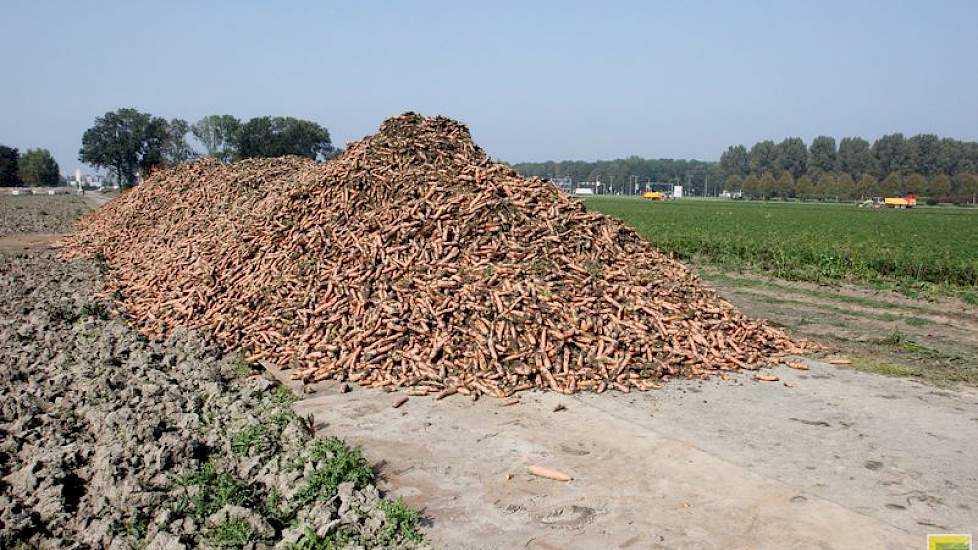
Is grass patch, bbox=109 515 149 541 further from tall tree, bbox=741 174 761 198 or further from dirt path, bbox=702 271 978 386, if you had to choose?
tall tree, bbox=741 174 761 198

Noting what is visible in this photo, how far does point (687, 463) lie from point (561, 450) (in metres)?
0.94

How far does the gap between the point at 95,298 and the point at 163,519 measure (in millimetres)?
7694

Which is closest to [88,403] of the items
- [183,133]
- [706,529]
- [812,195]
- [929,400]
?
[706,529]

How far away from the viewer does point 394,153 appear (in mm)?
10078

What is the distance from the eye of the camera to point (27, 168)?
112 meters

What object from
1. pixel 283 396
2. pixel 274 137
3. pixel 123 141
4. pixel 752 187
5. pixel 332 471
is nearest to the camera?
pixel 332 471

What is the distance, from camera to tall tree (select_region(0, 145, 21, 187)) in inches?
3927

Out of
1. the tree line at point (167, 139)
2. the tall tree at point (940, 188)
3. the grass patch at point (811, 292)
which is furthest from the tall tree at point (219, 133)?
the tall tree at point (940, 188)

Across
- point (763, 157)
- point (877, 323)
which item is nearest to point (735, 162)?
point (763, 157)

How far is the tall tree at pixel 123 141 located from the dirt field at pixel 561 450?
94362mm

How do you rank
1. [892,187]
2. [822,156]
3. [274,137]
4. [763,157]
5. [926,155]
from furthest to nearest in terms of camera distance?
[763,157] < [822,156] < [926,155] < [892,187] < [274,137]

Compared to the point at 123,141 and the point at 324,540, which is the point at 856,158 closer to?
the point at 123,141

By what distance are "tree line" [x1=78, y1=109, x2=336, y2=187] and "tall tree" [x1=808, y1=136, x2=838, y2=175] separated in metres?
106

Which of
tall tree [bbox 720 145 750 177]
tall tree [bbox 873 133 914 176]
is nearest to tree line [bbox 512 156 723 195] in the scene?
tall tree [bbox 720 145 750 177]
